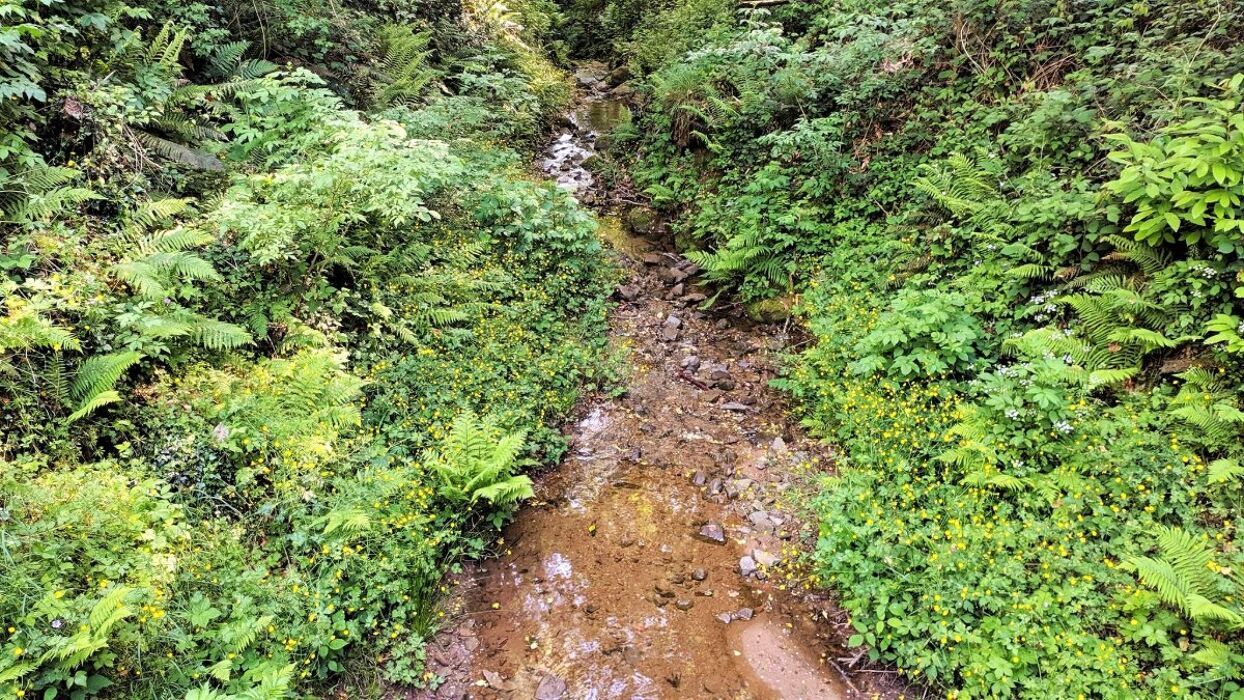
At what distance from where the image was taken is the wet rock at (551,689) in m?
4.29

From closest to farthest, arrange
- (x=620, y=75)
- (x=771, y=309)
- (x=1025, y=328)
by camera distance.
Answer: (x=1025, y=328) < (x=771, y=309) < (x=620, y=75)

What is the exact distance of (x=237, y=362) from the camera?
205 inches

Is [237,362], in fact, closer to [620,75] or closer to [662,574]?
[662,574]

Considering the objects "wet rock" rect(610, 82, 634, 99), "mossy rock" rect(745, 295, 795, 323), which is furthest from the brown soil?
"wet rock" rect(610, 82, 634, 99)

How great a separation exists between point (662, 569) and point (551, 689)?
4.55 ft

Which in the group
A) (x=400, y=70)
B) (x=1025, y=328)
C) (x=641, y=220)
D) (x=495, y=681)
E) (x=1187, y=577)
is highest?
(x=400, y=70)

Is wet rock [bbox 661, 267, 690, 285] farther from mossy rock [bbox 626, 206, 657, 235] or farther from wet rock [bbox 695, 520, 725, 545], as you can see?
wet rock [bbox 695, 520, 725, 545]

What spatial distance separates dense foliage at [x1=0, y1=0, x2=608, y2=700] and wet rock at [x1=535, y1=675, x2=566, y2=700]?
2.81ft

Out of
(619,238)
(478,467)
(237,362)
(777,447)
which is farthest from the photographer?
(619,238)

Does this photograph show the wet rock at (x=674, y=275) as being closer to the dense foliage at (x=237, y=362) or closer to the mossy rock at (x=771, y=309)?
the mossy rock at (x=771, y=309)

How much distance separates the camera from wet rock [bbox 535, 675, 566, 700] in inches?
169

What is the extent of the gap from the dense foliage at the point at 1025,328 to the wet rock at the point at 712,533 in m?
0.92

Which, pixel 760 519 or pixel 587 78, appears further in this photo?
pixel 587 78

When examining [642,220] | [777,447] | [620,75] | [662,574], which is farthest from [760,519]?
[620,75]
